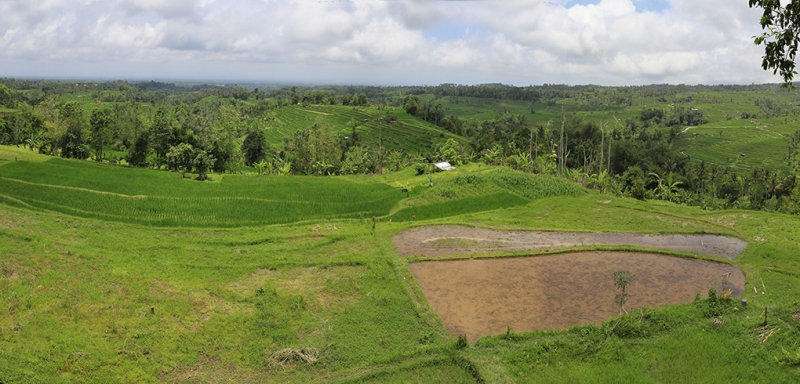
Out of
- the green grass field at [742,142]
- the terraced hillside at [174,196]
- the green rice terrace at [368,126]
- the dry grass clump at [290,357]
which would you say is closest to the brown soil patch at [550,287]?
the dry grass clump at [290,357]

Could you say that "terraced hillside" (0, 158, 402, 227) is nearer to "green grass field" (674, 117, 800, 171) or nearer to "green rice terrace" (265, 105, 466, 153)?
"green rice terrace" (265, 105, 466, 153)

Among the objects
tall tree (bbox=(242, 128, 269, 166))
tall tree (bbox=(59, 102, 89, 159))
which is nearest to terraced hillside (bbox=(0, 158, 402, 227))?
tall tree (bbox=(59, 102, 89, 159))

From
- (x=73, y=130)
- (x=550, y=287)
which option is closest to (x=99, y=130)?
(x=73, y=130)

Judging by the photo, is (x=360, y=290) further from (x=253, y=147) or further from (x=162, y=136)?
(x=253, y=147)

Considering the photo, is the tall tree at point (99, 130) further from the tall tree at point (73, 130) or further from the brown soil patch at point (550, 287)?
the brown soil patch at point (550, 287)

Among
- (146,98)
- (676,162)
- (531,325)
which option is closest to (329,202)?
(531,325)
